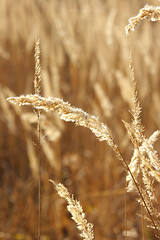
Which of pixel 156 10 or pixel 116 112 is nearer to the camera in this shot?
pixel 156 10

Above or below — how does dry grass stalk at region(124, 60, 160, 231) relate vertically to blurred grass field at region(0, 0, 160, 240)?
below

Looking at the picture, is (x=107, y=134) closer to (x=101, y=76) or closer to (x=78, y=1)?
(x=101, y=76)

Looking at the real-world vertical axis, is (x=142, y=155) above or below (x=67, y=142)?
below

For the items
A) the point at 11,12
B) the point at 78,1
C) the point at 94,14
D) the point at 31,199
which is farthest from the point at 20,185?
the point at 78,1

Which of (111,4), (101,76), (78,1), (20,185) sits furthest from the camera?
(78,1)

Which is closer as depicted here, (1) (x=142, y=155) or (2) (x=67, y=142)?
(1) (x=142, y=155)

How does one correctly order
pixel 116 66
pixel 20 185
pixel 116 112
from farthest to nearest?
pixel 116 66, pixel 116 112, pixel 20 185

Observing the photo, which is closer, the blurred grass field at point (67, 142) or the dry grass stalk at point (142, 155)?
the dry grass stalk at point (142, 155)

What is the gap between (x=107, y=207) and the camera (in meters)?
2.25

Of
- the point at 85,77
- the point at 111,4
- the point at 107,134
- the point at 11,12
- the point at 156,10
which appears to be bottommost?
the point at 107,134

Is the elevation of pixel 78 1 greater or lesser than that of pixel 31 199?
greater

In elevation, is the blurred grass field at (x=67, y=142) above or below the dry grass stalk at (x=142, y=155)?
above

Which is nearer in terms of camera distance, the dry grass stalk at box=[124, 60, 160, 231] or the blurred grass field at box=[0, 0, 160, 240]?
the dry grass stalk at box=[124, 60, 160, 231]

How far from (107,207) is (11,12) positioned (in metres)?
2.97
